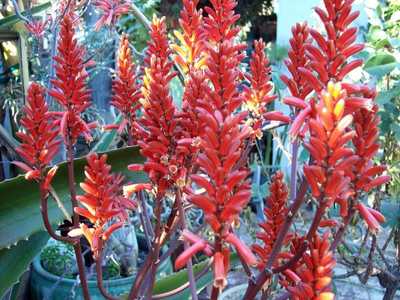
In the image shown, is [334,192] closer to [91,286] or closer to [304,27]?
[304,27]

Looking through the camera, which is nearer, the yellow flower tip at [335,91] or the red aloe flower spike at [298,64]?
the yellow flower tip at [335,91]

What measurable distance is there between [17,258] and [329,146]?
0.70 metres

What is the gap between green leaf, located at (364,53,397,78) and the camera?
4.20ft

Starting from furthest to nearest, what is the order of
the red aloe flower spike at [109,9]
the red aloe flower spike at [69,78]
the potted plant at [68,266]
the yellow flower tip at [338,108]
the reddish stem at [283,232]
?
the potted plant at [68,266] → the red aloe flower spike at [109,9] → the red aloe flower spike at [69,78] → the reddish stem at [283,232] → the yellow flower tip at [338,108]

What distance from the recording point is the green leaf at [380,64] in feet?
4.20

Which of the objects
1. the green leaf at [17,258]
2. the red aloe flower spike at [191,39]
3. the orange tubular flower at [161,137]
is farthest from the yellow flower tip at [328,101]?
the green leaf at [17,258]

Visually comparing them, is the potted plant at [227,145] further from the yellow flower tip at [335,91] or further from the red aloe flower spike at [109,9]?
the red aloe flower spike at [109,9]

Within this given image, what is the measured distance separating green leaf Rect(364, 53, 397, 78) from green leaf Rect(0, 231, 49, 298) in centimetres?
88

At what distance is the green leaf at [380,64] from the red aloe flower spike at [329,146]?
0.91 metres

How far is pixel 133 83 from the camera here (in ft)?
2.48

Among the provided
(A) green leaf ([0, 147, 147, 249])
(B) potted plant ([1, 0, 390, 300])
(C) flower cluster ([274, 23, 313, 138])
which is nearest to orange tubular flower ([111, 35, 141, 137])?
(B) potted plant ([1, 0, 390, 300])

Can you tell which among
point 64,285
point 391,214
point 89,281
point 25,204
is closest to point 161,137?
point 25,204

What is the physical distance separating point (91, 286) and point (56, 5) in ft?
2.44

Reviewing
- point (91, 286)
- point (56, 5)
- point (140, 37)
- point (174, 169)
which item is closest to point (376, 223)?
point (174, 169)
